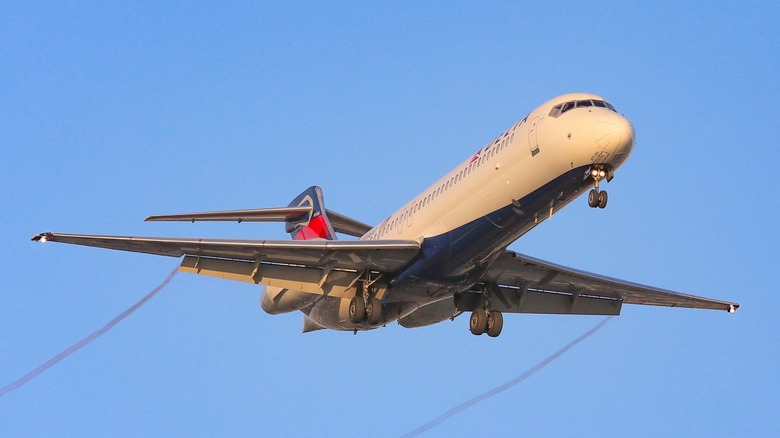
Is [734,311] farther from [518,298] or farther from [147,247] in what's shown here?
[147,247]

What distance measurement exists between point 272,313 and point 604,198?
41.4 ft

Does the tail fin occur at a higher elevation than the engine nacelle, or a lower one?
→ higher

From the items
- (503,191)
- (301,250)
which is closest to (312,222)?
(301,250)

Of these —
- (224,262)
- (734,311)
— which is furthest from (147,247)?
(734,311)

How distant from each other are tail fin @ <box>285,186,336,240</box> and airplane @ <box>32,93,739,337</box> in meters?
0.05

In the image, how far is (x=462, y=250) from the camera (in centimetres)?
3462

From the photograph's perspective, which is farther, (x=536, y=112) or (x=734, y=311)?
(x=734, y=311)

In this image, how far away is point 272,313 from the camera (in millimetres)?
40281

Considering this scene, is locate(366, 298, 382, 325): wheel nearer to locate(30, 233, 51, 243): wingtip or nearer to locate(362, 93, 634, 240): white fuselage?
locate(362, 93, 634, 240): white fuselage

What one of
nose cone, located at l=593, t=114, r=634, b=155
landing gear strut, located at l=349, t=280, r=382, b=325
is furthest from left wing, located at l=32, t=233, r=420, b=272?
nose cone, located at l=593, t=114, r=634, b=155

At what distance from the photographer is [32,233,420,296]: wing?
3466cm

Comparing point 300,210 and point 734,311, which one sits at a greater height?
point 300,210

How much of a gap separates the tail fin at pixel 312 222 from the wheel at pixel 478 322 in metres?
5.76

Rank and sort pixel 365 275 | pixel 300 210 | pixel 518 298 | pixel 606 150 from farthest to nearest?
pixel 300 210 < pixel 518 298 < pixel 365 275 < pixel 606 150
